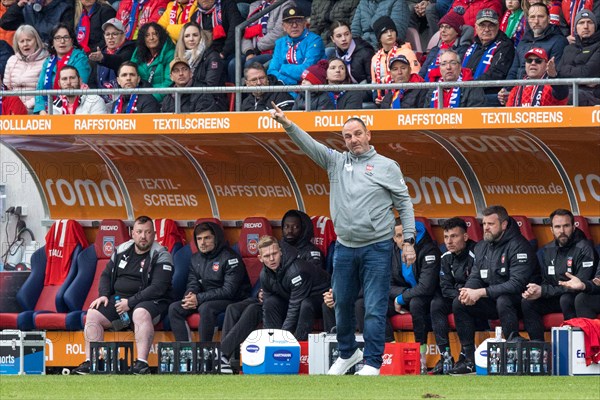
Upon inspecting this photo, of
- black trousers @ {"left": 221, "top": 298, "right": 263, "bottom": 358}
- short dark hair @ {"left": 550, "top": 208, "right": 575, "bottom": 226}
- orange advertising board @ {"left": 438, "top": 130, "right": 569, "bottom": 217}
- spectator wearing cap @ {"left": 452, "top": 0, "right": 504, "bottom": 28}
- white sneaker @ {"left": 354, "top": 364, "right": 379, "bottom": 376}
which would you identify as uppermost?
spectator wearing cap @ {"left": 452, "top": 0, "right": 504, "bottom": 28}

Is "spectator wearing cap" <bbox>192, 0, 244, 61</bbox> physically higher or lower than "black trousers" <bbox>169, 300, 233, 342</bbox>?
higher

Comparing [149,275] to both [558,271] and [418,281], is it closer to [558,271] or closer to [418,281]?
[418,281]

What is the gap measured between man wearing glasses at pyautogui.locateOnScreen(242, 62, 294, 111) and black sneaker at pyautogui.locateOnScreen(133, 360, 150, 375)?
2.80 meters

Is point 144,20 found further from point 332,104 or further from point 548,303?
point 548,303

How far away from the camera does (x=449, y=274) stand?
13828mm

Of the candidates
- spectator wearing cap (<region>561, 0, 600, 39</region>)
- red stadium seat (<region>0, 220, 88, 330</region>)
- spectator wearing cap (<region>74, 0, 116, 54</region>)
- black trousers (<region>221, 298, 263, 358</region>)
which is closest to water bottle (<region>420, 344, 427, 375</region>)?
black trousers (<region>221, 298, 263, 358</region>)

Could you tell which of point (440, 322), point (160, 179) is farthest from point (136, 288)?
point (440, 322)

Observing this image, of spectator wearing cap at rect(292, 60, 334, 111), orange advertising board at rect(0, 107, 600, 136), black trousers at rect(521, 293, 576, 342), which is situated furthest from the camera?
spectator wearing cap at rect(292, 60, 334, 111)

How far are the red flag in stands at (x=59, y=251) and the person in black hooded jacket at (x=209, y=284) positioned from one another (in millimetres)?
1649

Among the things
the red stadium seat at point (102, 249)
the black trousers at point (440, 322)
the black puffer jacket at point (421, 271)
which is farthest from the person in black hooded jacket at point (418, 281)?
the red stadium seat at point (102, 249)

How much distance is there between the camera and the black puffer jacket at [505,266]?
13.4 meters

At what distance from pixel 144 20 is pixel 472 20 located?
4633 millimetres

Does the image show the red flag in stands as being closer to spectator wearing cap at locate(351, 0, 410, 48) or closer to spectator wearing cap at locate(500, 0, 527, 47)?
spectator wearing cap at locate(351, 0, 410, 48)

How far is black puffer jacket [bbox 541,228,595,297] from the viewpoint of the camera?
1326 centimetres
